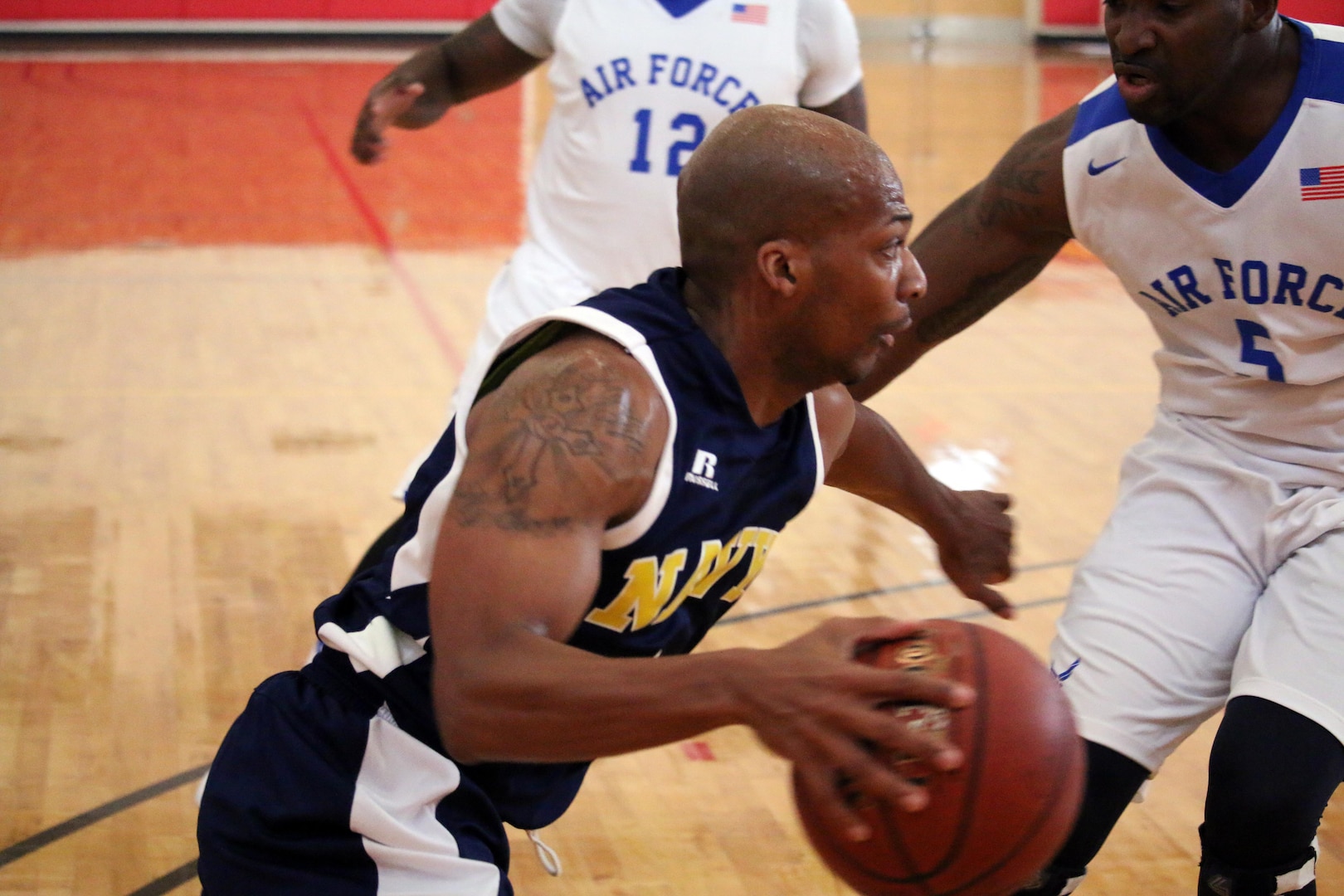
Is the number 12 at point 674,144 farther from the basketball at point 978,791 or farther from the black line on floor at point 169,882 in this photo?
the basketball at point 978,791

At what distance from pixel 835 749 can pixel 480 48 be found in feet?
10.8

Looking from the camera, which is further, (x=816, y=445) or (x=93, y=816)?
(x=93, y=816)

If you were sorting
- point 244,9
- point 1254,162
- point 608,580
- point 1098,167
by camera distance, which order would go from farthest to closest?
point 244,9 → point 1098,167 → point 1254,162 → point 608,580

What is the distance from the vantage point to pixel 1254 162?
2.77 metres

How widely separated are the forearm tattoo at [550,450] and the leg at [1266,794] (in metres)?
1.20

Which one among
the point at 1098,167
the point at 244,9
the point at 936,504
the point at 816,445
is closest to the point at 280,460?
the point at 936,504

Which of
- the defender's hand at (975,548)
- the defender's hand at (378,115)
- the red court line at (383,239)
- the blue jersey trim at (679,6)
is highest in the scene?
the blue jersey trim at (679,6)

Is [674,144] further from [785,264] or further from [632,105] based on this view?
[785,264]

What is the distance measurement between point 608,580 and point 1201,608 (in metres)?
1.24

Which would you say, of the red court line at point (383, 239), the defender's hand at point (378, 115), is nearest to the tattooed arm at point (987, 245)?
the defender's hand at point (378, 115)

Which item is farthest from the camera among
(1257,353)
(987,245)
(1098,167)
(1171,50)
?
(987,245)

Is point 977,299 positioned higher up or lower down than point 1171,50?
lower down

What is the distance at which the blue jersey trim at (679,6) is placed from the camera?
4.23 m

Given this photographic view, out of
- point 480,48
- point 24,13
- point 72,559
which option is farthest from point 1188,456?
point 24,13
